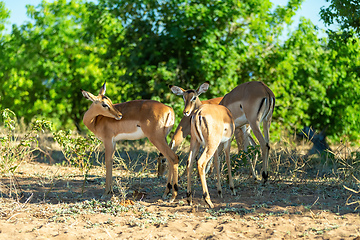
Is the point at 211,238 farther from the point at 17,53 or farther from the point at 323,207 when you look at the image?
the point at 17,53

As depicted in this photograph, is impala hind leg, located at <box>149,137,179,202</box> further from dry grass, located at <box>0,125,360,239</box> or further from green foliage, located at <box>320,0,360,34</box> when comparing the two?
green foliage, located at <box>320,0,360,34</box>

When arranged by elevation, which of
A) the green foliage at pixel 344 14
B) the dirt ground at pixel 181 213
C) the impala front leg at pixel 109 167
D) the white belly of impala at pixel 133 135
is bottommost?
the dirt ground at pixel 181 213

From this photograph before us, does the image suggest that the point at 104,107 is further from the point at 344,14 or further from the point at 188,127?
the point at 344,14

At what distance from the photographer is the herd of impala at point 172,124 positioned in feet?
20.6

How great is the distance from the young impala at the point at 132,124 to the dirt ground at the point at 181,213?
2.10 ft

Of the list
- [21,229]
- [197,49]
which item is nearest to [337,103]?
[197,49]

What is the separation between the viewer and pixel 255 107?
26.7ft

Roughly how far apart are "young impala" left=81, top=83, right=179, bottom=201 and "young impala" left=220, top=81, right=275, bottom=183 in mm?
1892

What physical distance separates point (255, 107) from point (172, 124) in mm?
1981

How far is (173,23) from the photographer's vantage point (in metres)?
13.4

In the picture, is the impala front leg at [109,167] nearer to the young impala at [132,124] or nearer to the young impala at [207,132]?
the young impala at [132,124]

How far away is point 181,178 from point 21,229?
3.39 metres

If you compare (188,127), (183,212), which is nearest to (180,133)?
(188,127)

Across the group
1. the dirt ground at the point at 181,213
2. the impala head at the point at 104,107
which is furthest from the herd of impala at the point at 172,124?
the dirt ground at the point at 181,213
